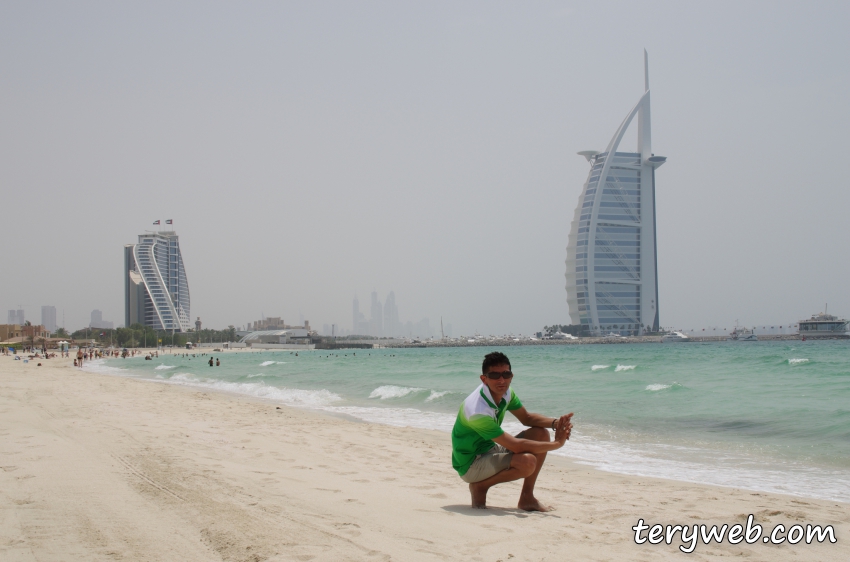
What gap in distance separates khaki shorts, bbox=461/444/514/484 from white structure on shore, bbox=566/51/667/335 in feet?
307

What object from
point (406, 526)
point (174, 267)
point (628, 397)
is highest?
point (174, 267)

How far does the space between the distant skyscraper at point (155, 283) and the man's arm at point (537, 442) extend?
15046 cm

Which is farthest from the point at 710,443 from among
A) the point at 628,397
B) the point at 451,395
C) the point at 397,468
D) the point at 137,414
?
the point at 137,414

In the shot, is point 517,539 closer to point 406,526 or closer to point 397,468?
point 406,526

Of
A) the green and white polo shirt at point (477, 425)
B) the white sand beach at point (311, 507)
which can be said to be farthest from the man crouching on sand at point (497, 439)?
the white sand beach at point (311, 507)

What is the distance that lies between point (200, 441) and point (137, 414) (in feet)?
12.4

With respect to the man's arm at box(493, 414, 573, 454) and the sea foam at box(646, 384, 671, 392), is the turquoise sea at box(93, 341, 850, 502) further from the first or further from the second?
the man's arm at box(493, 414, 573, 454)

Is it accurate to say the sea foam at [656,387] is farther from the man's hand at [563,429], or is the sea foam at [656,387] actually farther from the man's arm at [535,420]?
the man's hand at [563,429]

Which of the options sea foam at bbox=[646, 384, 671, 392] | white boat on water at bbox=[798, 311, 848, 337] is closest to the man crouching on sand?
sea foam at bbox=[646, 384, 671, 392]

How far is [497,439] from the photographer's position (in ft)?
13.7

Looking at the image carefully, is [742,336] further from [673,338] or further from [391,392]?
[391,392]

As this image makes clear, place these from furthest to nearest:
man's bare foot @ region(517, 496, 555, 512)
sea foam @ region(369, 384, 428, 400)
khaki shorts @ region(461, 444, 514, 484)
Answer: sea foam @ region(369, 384, 428, 400) → man's bare foot @ region(517, 496, 555, 512) → khaki shorts @ region(461, 444, 514, 484)

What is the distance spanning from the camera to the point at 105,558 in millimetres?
3191

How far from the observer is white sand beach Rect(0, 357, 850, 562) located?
346 cm
